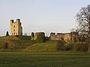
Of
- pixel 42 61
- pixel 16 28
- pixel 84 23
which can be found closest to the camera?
pixel 42 61

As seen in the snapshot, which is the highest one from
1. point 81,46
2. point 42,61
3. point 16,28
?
point 16,28

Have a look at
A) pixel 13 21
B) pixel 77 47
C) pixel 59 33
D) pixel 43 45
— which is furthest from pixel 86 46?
pixel 13 21

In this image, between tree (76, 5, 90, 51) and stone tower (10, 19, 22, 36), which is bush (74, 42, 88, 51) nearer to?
tree (76, 5, 90, 51)

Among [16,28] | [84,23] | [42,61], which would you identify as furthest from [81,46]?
[16,28]

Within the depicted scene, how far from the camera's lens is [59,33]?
132000 mm

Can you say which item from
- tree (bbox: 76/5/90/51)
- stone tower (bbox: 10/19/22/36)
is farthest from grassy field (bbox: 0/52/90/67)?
stone tower (bbox: 10/19/22/36)

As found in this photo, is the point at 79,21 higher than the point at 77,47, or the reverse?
the point at 79,21

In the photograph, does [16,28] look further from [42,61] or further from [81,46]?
[42,61]

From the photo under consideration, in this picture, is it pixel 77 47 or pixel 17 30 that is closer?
pixel 77 47

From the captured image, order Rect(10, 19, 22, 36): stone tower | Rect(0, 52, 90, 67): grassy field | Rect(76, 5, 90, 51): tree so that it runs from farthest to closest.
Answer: Rect(10, 19, 22, 36): stone tower < Rect(76, 5, 90, 51): tree < Rect(0, 52, 90, 67): grassy field

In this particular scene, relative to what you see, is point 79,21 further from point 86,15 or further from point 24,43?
point 24,43

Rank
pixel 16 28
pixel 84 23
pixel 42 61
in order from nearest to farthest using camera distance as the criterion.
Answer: pixel 42 61 → pixel 84 23 → pixel 16 28

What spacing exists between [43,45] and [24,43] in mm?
14918

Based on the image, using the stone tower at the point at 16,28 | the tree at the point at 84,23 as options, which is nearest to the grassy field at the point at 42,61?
the tree at the point at 84,23
